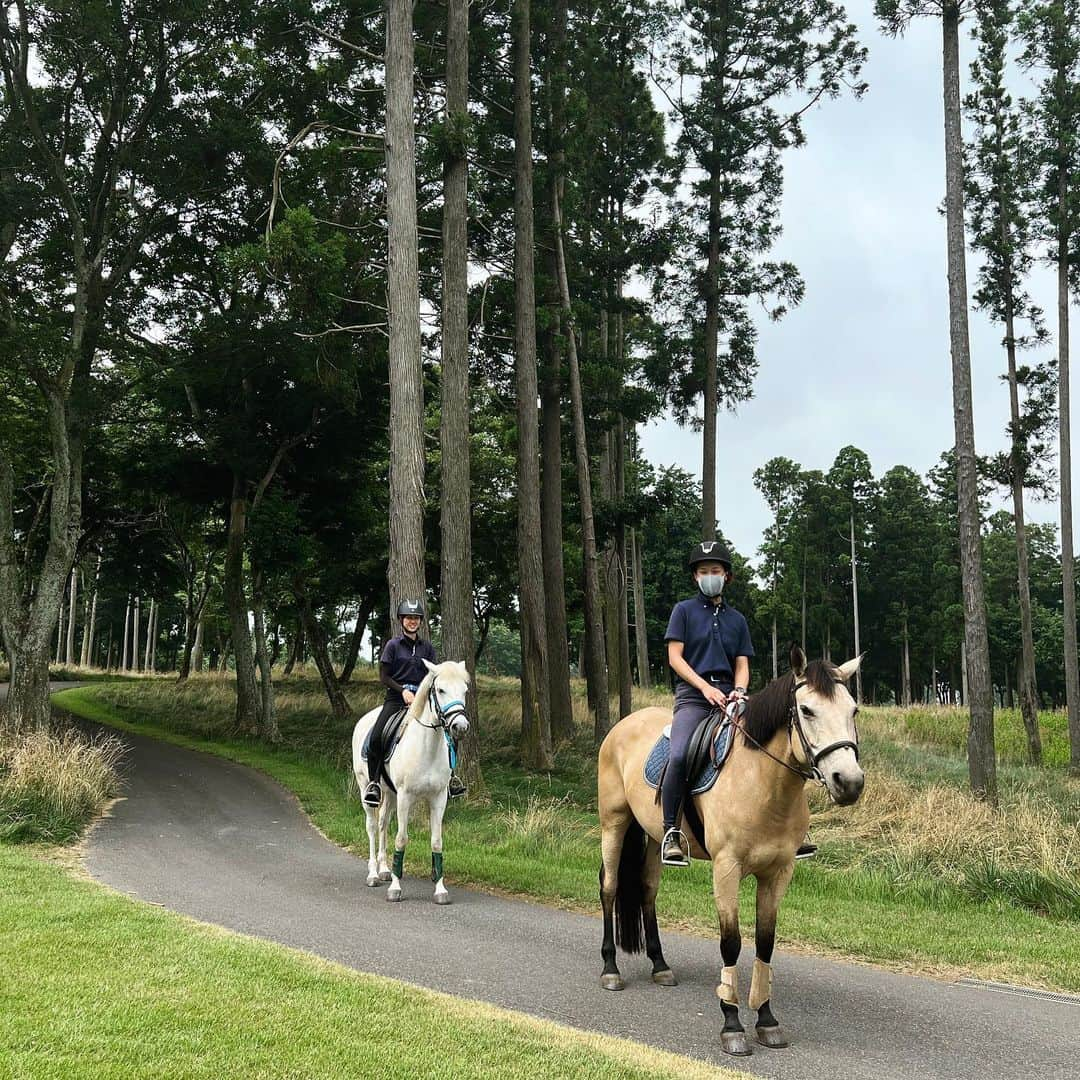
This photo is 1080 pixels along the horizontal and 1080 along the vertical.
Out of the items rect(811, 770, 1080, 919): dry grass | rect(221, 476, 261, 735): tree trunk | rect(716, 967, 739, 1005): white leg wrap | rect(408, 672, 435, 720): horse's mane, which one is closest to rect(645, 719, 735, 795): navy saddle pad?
rect(716, 967, 739, 1005): white leg wrap

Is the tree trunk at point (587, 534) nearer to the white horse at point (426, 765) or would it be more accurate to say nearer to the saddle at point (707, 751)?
the white horse at point (426, 765)

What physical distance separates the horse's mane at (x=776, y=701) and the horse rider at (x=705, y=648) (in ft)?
1.46

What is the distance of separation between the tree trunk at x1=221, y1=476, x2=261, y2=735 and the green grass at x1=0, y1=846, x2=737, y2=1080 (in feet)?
64.1

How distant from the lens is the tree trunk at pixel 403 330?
14.2 metres

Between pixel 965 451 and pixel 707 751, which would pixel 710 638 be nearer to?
pixel 707 751

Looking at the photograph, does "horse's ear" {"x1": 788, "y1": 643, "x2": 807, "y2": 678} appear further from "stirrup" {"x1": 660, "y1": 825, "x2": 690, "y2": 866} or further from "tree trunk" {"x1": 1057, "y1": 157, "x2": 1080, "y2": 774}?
"tree trunk" {"x1": 1057, "y1": 157, "x2": 1080, "y2": 774}

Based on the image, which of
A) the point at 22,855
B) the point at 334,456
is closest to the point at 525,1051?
the point at 22,855

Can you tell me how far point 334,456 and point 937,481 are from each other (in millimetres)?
51302

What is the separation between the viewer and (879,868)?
35.0 feet

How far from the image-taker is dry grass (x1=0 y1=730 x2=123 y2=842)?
12000 millimetres

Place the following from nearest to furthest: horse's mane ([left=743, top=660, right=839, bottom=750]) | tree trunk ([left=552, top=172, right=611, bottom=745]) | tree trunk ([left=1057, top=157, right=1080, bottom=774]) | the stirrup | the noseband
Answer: the noseband < horse's mane ([left=743, top=660, right=839, bottom=750]) < the stirrup < tree trunk ([left=552, top=172, right=611, bottom=745]) < tree trunk ([left=1057, top=157, right=1080, bottom=774])

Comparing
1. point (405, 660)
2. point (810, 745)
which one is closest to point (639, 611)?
point (405, 660)

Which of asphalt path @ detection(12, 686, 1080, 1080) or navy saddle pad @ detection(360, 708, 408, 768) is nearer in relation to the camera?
asphalt path @ detection(12, 686, 1080, 1080)

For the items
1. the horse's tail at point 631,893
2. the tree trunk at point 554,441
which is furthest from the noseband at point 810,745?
the tree trunk at point 554,441
